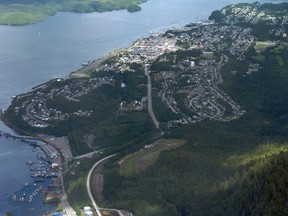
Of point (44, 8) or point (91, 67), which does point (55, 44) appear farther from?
point (44, 8)

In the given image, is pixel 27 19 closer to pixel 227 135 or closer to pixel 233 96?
pixel 233 96

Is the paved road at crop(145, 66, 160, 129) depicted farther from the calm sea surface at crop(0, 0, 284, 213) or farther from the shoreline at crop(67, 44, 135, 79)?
the calm sea surface at crop(0, 0, 284, 213)

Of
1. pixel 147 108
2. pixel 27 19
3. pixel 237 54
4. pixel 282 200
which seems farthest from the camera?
pixel 27 19

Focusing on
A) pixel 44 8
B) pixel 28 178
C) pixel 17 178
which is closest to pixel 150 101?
pixel 28 178

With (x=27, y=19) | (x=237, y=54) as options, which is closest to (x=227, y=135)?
(x=237, y=54)

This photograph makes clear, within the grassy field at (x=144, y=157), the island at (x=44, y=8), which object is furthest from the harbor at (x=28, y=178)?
the island at (x=44, y=8)

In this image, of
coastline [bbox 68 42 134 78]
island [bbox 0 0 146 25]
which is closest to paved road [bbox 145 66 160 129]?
coastline [bbox 68 42 134 78]

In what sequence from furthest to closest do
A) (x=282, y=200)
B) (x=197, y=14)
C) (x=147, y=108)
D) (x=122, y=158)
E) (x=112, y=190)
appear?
(x=197, y=14) → (x=147, y=108) → (x=122, y=158) → (x=112, y=190) → (x=282, y=200)

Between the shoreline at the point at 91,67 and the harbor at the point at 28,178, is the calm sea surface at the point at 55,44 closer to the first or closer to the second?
the harbor at the point at 28,178
